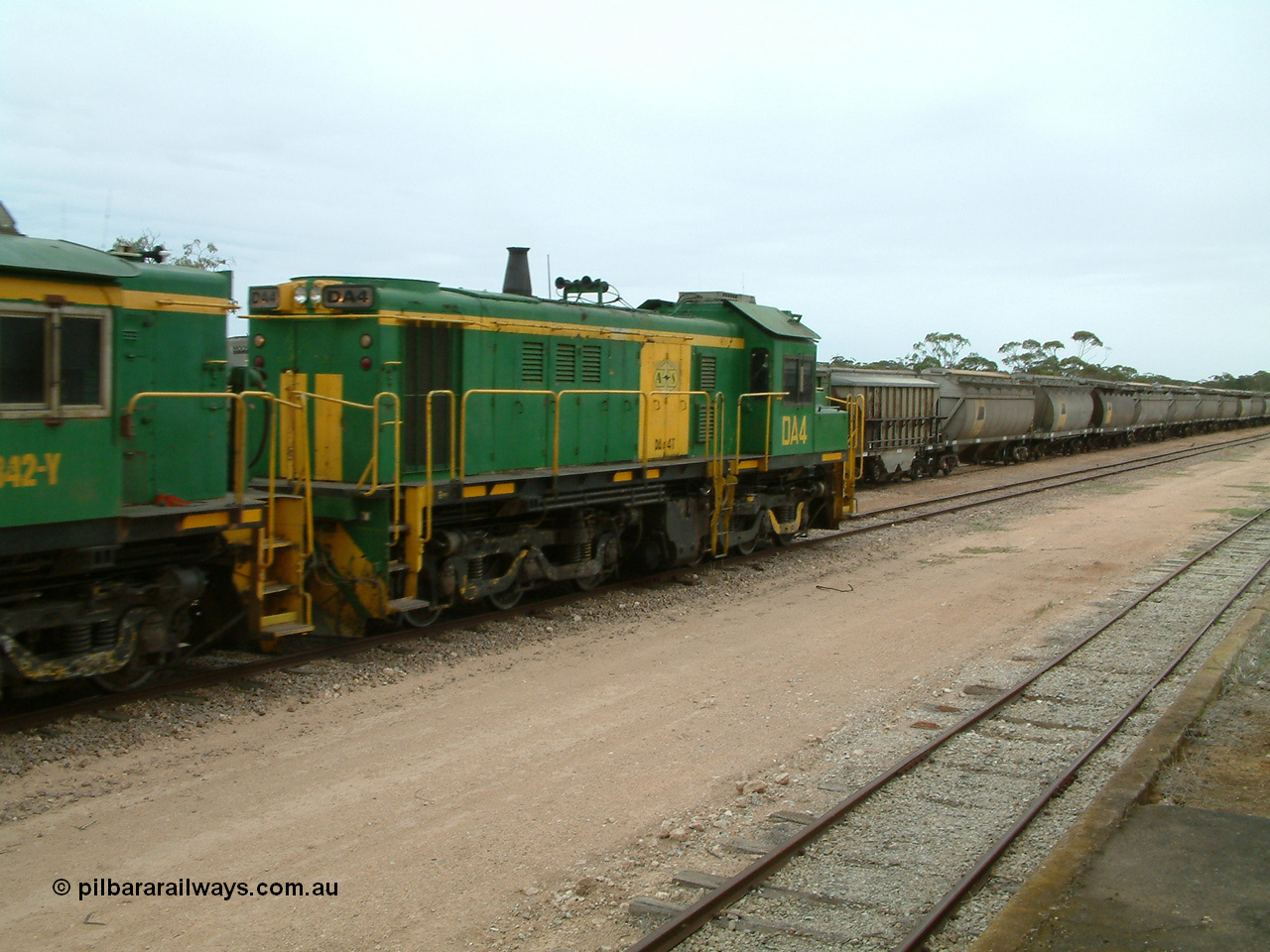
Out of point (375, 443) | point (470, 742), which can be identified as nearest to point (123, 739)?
point (470, 742)

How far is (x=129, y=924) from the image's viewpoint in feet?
14.6

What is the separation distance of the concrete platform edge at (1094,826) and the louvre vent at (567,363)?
6.49m

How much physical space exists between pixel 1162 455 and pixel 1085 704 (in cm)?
3708

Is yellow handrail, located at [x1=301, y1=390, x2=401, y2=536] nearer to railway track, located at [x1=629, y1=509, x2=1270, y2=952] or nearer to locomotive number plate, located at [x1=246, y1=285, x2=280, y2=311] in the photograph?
locomotive number plate, located at [x1=246, y1=285, x2=280, y2=311]

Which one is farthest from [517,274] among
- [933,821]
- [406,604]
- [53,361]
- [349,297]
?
[933,821]

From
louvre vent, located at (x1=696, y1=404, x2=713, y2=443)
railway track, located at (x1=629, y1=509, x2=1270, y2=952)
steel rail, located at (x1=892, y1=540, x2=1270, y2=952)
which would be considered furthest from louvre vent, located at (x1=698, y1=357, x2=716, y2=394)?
steel rail, located at (x1=892, y1=540, x2=1270, y2=952)

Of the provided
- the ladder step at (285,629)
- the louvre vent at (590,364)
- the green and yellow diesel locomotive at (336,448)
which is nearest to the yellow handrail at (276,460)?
the green and yellow diesel locomotive at (336,448)

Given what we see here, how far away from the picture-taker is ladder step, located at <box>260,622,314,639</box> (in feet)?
Result: 25.5

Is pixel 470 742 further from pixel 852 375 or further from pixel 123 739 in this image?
pixel 852 375

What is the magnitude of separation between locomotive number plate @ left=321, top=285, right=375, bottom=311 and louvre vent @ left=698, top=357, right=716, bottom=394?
18.5ft

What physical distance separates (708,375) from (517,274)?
347 cm

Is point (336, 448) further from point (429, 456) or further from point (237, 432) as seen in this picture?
point (237, 432)

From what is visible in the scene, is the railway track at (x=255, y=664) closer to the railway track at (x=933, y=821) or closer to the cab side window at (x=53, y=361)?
the cab side window at (x=53, y=361)

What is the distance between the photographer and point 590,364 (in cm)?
1146
